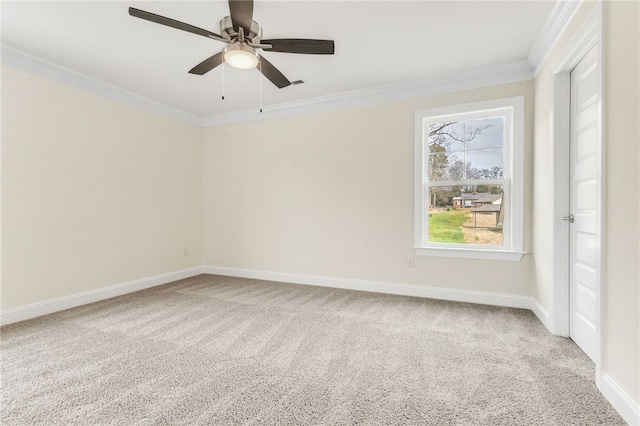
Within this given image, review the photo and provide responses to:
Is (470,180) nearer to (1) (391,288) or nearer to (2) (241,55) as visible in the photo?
(1) (391,288)

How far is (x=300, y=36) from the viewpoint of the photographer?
104 inches

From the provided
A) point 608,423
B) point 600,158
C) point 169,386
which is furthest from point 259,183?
point 608,423

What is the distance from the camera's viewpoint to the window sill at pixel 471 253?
3.29 meters

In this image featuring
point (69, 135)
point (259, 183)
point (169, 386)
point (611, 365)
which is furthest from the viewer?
point (259, 183)

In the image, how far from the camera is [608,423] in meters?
1.54

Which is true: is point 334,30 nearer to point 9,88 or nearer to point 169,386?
point 169,386

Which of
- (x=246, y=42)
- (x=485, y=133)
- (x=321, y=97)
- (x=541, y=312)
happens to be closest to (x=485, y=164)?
(x=485, y=133)

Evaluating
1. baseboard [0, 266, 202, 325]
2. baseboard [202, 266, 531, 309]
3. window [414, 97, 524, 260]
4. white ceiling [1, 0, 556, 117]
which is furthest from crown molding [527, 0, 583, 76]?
baseboard [0, 266, 202, 325]

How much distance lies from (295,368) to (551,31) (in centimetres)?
330

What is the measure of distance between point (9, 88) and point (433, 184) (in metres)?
4.51

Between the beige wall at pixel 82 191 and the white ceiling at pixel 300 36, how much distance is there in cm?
49

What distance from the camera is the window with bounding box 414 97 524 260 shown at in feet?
10.8

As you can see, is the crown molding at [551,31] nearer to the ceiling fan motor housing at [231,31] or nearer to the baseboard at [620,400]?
the ceiling fan motor housing at [231,31]

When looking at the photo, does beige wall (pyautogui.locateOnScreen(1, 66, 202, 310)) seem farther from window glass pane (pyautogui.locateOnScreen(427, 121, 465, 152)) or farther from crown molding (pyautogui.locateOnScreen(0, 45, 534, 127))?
window glass pane (pyautogui.locateOnScreen(427, 121, 465, 152))
